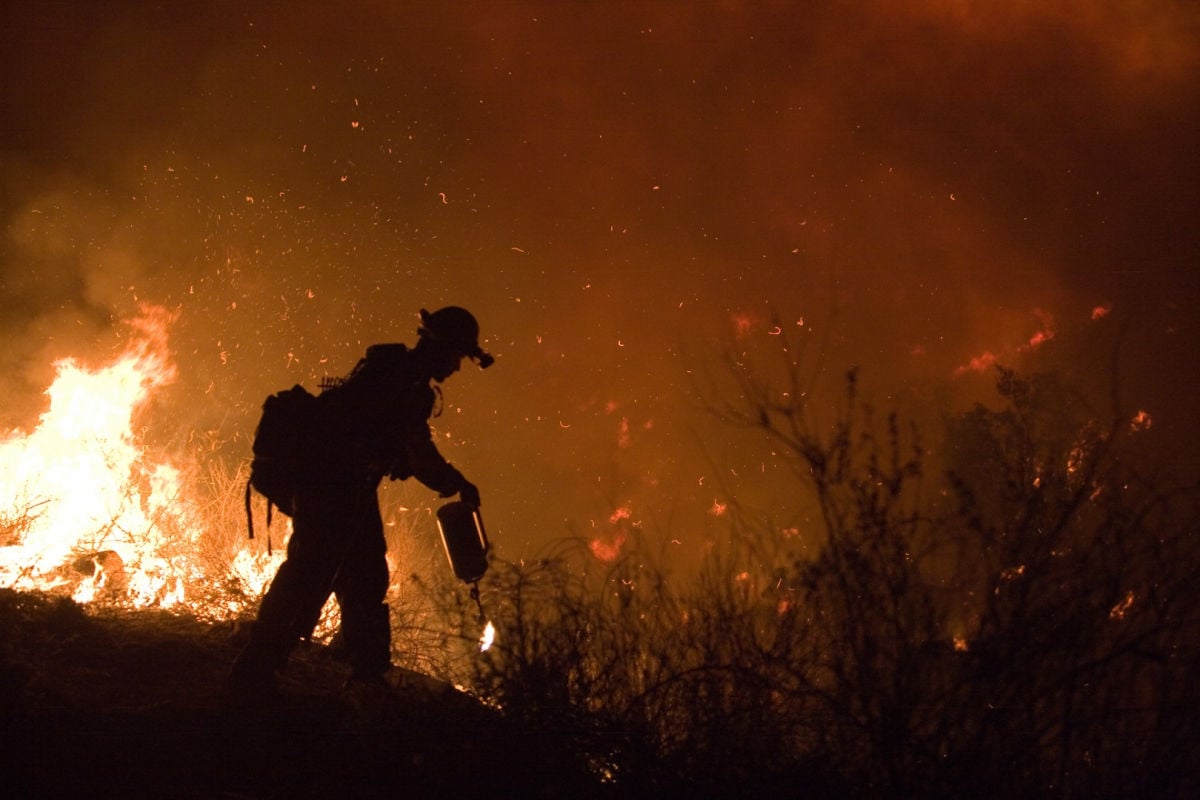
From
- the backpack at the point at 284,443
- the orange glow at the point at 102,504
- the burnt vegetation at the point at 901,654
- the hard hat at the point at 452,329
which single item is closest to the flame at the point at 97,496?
the orange glow at the point at 102,504

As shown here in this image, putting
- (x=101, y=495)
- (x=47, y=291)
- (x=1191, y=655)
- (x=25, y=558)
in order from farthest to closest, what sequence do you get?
(x=47, y=291) < (x=101, y=495) < (x=25, y=558) < (x=1191, y=655)

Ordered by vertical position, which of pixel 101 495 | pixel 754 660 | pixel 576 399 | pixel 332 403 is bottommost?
pixel 754 660

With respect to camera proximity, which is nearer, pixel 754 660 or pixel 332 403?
pixel 754 660

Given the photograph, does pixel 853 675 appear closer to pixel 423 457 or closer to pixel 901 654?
pixel 901 654

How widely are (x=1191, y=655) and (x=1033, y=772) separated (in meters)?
0.64

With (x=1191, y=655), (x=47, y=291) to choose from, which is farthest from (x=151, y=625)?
(x=47, y=291)

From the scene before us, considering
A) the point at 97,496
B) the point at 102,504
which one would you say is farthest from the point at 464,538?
the point at 97,496

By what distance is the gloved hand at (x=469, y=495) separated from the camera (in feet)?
12.5

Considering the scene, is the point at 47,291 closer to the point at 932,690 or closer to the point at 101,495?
the point at 101,495

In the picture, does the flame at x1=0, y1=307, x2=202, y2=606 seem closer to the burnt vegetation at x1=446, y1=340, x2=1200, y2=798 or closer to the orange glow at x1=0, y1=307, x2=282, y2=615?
the orange glow at x1=0, y1=307, x2=282, y2=615

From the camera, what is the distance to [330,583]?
3.57 meters

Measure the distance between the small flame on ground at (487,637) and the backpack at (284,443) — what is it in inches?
39.6

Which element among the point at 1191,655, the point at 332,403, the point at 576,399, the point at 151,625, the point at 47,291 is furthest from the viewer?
the point at 576,399

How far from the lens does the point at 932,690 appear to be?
301 centimetres
